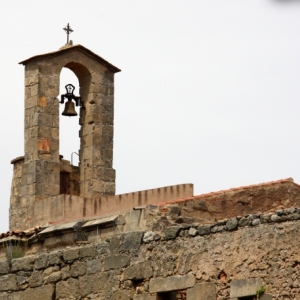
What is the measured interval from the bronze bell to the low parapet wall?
2.06 m

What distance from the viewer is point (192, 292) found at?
59.4 ft

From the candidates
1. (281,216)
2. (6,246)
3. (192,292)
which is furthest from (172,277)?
(6,246)

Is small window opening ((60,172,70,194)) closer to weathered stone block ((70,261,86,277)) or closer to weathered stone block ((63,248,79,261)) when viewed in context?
weathered stone block ((63,248,79,261))

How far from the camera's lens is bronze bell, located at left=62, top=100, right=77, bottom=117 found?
2520 cm

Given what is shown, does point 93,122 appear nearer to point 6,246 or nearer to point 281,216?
point 6,246

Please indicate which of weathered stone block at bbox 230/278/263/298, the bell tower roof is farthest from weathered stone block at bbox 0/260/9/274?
the bell tower roof

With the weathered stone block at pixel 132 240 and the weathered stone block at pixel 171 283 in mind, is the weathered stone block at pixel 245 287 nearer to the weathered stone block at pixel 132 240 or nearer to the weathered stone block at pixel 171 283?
the weathered stone block at pixel 171 283

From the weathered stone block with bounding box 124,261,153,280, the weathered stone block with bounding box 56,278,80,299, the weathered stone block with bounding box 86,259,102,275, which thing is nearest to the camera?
the weathered stone block with bounding box 124,261,153,280

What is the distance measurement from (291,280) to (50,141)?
27.6ft

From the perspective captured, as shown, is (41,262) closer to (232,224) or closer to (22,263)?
(22,263)

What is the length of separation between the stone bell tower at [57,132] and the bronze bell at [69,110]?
17 centimetres

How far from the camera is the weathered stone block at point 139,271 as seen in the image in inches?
735

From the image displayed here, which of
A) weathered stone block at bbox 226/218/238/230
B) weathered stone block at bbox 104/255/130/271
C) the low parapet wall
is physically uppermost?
the low parapet wall

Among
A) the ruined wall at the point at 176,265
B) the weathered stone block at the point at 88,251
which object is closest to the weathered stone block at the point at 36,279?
the ruined wall at the point at 176,265
